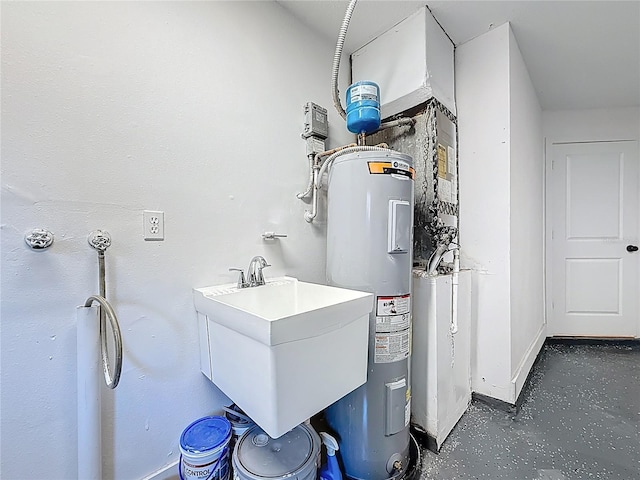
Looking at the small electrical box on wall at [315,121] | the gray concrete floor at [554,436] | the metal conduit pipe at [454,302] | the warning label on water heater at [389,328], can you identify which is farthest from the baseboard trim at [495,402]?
the small electrical box on wall at [315,121]

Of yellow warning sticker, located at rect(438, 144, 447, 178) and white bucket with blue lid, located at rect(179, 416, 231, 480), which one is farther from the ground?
yellow warning sticker, located at rect(438, 144, 447, 178)

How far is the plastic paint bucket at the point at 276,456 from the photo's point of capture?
0.97 meters

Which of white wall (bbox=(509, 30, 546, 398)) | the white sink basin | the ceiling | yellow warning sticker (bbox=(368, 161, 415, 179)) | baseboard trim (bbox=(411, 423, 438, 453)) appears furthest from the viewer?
white wall (bbox=(509, 30, 546, 398))

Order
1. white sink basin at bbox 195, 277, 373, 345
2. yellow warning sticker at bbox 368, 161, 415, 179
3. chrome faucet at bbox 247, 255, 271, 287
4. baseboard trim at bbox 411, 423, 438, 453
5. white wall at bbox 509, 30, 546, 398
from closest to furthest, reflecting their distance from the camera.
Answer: white sink basin at bbox 195, 277, 373, 345 < yellow warning sticker at bbox 368, 161, 415, 179 < chrome faucet at bbox 247, 255, 271, 287 < baseboard trim at bbox 411, 423, 438, 453 < white wall at bbox 509, 30, 546, 398

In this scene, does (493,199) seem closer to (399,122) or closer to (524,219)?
(524,219)

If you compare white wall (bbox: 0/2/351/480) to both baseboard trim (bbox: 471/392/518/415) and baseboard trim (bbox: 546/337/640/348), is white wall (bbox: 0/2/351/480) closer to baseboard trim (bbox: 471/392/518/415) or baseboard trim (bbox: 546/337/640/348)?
baseboard trim (bbox: 471/392/518/415)

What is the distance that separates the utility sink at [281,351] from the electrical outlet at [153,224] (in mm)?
264

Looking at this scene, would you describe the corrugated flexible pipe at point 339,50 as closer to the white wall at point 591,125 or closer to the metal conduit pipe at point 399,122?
the metal conduit pipe at point 399,122

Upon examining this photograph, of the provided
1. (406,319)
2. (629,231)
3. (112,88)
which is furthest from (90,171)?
(629,231)

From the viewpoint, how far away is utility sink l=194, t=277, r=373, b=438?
32.2 inches

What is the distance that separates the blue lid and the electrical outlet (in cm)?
74

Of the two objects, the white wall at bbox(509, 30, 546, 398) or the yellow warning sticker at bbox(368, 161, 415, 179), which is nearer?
the yellow warning sticker at bbox(368, 161, 415, 179)

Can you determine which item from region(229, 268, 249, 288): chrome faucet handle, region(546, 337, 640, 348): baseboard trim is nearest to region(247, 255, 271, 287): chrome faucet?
region(229, 268, 249, 288): chrome faucet handle

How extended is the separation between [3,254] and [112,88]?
0.61 m
